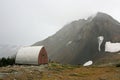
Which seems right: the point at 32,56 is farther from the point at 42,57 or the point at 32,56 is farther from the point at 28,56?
the point at 42,57

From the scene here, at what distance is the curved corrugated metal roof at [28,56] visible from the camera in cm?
7312

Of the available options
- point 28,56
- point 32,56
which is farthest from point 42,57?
point 28,56

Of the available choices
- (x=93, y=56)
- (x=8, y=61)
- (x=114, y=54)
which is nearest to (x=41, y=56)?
(x=8, y=61)

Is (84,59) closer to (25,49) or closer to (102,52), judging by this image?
(102,52)

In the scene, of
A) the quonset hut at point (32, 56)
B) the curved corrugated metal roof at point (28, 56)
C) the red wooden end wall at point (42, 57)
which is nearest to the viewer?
the quonset hut at point (32, 56)

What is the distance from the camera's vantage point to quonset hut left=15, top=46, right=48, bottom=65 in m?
73.0

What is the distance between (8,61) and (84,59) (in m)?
119

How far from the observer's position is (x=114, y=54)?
178375 millimetres

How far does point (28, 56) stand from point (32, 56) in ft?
5.09

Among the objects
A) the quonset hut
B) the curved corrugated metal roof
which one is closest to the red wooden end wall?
the quonset hut

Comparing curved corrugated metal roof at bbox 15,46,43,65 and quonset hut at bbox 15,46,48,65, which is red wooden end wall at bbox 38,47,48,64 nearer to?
quonset hut at bbox 15,46,48,65

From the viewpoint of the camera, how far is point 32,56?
241 feet

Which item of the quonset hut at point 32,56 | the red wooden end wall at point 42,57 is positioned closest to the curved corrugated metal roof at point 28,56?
the quonset hut at point 32,56

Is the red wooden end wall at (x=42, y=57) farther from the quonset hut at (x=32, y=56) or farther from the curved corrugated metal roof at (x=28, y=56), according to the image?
the curved corrugated metal roof at (x=28, y=56)
